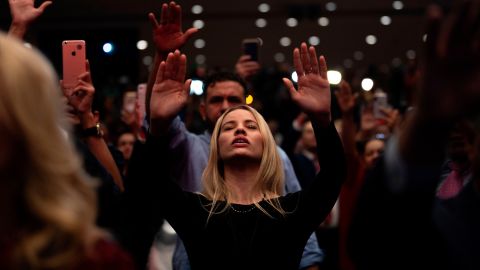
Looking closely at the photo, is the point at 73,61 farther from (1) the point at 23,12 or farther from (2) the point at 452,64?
(2) the point at 452,64

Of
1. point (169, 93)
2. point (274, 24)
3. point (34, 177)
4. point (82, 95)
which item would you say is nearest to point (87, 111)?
point (82, 95)

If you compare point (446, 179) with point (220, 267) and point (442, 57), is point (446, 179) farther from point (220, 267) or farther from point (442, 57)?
point (442, 57)

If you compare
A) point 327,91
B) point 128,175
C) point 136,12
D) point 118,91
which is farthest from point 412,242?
point 136,12

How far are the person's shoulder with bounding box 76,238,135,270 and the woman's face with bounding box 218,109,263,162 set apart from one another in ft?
6.16

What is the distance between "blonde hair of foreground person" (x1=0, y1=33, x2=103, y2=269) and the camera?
5.69 ft

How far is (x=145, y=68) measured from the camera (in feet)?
79.5

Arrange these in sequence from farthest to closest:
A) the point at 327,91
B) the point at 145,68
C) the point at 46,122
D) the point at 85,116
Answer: the point at 145,68, the point at 85,116, the point at 327,91, the point at 46,122

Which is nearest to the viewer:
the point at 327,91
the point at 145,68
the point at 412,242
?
the point at 412,242

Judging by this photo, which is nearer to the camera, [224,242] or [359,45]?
[224,242]

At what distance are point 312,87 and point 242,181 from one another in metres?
0.66

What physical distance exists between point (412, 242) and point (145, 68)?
22.5 meters

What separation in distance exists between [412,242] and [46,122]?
2.62 feet

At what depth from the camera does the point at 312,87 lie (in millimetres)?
3162

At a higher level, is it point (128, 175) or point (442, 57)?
point (442, 57)
